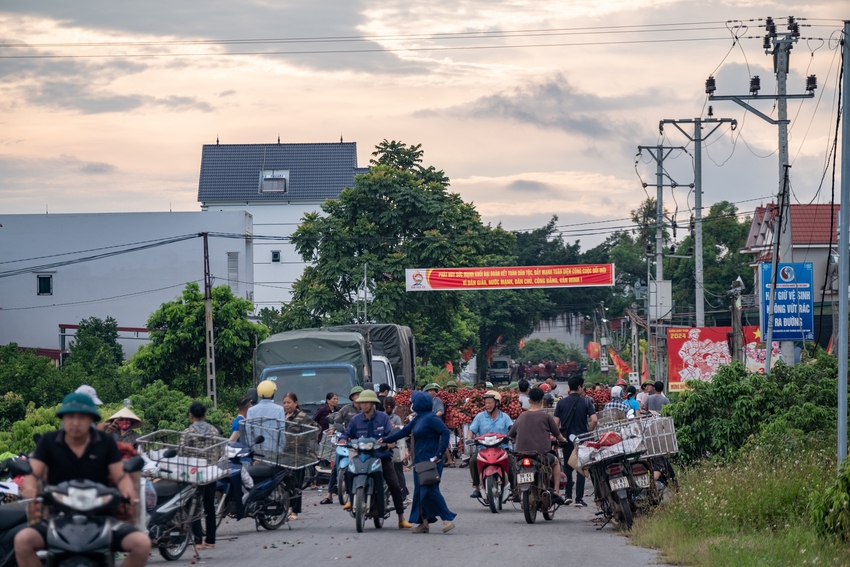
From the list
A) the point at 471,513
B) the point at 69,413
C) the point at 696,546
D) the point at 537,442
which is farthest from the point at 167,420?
→ the point at 69,413

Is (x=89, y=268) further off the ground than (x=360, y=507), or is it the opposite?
(x=89, y=268)

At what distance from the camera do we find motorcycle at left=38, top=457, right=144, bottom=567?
6551mm

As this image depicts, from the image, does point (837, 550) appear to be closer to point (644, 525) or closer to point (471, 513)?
point (644, 525)

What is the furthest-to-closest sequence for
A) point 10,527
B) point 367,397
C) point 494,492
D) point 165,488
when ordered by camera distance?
point 494,492 < point 367,397 < point 165,488 < point 10,527

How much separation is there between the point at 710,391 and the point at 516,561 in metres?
7.05

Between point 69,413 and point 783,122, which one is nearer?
point 69,413

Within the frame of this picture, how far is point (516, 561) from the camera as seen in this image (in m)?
10.7

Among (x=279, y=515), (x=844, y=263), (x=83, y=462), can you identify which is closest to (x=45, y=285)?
(x=279, y=515)

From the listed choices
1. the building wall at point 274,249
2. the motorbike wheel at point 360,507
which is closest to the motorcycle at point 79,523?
the motorbike wheel at point 360,507

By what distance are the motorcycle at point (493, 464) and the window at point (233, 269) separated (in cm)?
5056

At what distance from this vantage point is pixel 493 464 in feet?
48.6

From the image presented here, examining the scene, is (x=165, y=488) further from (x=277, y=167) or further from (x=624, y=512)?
(x=277, y=167)

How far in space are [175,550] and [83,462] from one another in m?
4.41

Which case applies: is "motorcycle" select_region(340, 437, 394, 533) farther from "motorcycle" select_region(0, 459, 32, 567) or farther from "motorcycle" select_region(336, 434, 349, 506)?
"motorcycle" select_region(0, 459, 32, 567)
